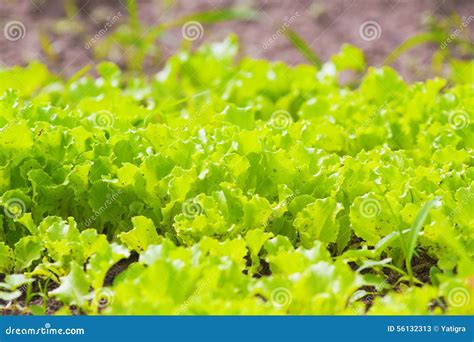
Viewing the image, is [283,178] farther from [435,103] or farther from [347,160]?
[435,103]

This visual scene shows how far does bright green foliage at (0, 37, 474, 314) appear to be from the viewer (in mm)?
2551

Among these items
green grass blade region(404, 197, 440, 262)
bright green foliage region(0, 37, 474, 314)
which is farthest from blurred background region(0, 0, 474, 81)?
green grass blade region(404, 197, 440, 262)

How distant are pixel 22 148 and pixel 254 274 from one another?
39.2 inches

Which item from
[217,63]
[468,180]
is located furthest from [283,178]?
[217,63]

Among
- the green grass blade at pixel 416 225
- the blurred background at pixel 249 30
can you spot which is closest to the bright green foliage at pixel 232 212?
the green grass blade at pixel 416 225

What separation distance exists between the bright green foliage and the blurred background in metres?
1.87

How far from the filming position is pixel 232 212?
10.1ft

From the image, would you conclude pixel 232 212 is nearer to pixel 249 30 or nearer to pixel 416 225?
pixel 416 225

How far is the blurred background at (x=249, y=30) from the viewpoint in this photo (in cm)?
588

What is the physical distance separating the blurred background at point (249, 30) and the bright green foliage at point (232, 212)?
187 centimetres

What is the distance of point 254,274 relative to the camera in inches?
123

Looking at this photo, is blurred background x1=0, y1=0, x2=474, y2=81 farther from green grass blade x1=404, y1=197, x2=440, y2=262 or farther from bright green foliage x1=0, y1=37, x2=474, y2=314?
green grass blade x1=404, y1=197, x2=440, y2=262

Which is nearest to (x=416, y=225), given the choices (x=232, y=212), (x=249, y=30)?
(x=232, y=212)

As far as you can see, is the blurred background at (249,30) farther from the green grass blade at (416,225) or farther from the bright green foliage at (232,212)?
the green grass blade at (416,225)
